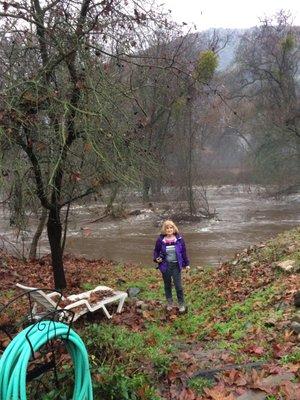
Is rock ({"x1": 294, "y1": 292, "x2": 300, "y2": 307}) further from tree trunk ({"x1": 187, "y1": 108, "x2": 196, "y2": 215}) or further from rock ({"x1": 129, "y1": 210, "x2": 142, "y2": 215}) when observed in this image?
rock ({"x1": 129, "y1": 210, "x2": 142, "y2": 215})

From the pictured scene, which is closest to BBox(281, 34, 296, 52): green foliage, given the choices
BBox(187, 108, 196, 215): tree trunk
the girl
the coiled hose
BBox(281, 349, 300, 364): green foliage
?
BBox(187, 108, 196, 215): tree trunk

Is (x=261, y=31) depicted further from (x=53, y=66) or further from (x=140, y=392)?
(x=140, y=392)

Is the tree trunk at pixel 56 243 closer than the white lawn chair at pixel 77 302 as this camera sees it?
No

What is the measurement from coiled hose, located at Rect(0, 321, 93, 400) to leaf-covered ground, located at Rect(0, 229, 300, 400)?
1.01 feet

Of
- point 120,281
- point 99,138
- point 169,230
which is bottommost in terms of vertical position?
point 120,281

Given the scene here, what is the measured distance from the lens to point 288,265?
30.7ft

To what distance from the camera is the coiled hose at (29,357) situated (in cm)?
309

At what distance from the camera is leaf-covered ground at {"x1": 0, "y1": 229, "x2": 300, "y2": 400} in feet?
14.0

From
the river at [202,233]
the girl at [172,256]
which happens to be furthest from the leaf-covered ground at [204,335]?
the river at [202,233]

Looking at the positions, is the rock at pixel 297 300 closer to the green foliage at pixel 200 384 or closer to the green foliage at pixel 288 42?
the green foliage at pixel 200 384

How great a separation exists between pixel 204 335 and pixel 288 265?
3.19 m

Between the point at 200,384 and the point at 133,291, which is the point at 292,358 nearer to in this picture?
the point at 200,384

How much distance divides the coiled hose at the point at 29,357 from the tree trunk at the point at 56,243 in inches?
264

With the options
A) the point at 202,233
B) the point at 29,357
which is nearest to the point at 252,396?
the point at 29,357
